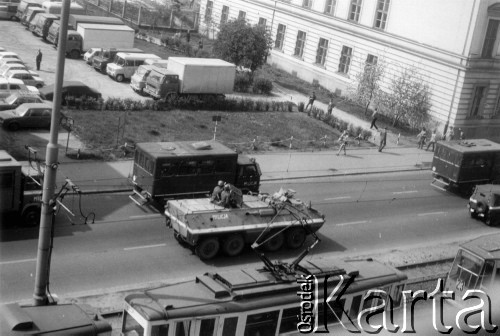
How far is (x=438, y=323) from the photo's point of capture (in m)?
19.2

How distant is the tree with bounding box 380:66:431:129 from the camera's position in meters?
55.2

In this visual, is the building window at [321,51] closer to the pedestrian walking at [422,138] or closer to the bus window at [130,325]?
the pedestrian walking at [422,138]

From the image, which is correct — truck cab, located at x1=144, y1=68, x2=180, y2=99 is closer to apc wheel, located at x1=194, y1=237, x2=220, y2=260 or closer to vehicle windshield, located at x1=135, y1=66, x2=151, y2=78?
vehicle windshield, located at x1=135, y1=66, x2=151, y2=78

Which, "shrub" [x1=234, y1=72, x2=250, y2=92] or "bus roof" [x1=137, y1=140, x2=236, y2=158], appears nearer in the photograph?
"bus roof" [x1=137, y1=140, x2=236, y2=158]

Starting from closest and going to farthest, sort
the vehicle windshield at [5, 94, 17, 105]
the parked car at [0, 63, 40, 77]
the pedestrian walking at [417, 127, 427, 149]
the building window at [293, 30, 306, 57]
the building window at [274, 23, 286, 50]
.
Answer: the vehicle windshield at [5, 94, 17, 105], the parked car at [0, 63, 40, 77], the pedestrian walking at [417, 127, 427, 149], the building window at [293, 30, 306, 57], the building window at [274, 23, 286, 50]

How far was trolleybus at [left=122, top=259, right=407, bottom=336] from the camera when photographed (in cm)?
1667

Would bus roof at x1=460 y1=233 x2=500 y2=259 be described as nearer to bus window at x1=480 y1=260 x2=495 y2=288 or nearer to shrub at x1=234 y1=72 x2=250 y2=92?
bus window at x1=480 y1=260 x2=495 y2=288

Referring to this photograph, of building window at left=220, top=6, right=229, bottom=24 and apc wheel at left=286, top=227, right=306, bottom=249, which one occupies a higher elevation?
building window at left=220, top=6, right=229, bottom=24

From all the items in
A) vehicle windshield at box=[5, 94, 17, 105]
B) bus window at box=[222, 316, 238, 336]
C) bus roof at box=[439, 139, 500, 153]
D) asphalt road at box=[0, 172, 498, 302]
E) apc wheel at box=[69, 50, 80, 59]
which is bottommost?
asphalt road at box=[0, 172, 498, 302]

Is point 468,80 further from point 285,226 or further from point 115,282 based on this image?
point 115,282

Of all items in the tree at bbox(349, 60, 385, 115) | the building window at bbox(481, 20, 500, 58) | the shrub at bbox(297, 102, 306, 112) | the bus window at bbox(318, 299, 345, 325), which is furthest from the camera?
the tree at bbox(349, 60, 385, 115)

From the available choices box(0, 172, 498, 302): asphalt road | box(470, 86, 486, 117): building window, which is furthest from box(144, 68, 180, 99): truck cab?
box(470, 86, 486, 117): building window

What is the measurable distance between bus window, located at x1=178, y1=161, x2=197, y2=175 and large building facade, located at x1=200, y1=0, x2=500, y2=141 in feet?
94.8

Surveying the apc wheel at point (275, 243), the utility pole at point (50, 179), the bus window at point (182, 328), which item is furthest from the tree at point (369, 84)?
the utility pole at point (50, 179)
